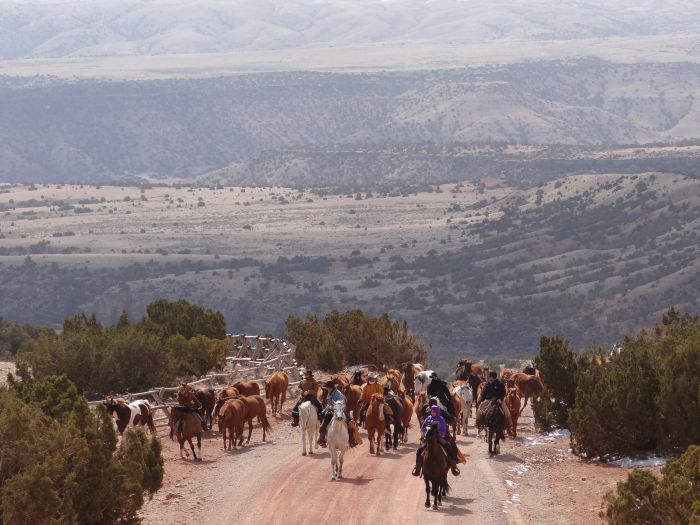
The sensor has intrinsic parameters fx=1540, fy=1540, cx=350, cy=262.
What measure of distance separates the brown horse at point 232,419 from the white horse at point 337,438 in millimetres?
4401

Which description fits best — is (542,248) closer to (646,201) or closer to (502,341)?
(646,201)

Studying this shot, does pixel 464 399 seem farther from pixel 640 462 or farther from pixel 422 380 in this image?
pixel 640 462

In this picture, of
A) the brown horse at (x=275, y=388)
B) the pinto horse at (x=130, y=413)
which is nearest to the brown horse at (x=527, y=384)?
the brown horse at (x=275, y=388)

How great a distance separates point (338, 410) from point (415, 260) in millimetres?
104164

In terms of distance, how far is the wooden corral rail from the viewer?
102 ft

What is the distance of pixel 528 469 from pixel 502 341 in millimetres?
71557

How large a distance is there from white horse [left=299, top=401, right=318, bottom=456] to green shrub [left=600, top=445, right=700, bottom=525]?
8567 mm

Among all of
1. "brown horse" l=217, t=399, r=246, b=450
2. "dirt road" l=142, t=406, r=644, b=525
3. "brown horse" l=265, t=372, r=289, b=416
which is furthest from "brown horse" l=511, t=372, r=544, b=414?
"brown horse" l=217, t=399, r=246, b=450

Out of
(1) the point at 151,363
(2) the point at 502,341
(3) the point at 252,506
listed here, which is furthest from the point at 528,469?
(2) the point at 502,341

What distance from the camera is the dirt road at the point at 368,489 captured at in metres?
21.2

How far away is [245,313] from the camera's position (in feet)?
365

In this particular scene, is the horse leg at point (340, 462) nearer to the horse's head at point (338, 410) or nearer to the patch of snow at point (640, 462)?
the horse's head at point (338, 410)

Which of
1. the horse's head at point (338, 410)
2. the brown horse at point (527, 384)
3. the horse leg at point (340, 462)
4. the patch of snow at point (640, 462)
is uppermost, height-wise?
the horse's head at point (338, 410)

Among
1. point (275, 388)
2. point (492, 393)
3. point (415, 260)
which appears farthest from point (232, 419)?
point (415, 260)
